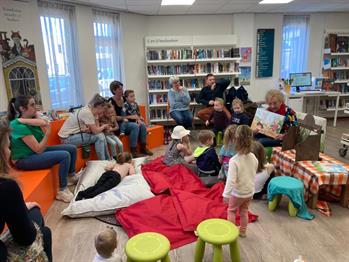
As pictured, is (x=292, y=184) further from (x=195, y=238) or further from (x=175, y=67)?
(x=175, y=67)

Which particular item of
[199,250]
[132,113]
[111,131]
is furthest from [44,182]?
[132,113]

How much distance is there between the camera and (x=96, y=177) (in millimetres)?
3322

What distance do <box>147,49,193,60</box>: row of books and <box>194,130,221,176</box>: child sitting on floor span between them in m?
3.19

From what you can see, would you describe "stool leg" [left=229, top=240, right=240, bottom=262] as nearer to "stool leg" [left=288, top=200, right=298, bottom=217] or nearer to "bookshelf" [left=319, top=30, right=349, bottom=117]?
"stool leg" [left=288, top=200, right=298, bottom=217]

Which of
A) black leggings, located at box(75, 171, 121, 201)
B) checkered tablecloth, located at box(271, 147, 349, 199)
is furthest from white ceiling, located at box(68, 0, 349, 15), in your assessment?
checkered tablecloth, located at box(271, 147, 349, 199)

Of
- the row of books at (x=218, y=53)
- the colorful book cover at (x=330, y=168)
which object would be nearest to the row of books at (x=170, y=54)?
the row of books at (x=218, y=53)

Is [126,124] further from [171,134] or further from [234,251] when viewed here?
[234,251]

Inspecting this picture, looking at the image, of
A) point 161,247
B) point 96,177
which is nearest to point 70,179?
point 96,177

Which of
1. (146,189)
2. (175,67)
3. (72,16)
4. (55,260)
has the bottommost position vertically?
(55,260)

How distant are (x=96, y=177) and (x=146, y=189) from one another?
27.7 inches

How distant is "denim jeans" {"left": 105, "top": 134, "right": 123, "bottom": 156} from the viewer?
4.04 m

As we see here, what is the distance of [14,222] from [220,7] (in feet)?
18.1

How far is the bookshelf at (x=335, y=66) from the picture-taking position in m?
6.76

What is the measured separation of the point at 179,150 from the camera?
12.0 feet
